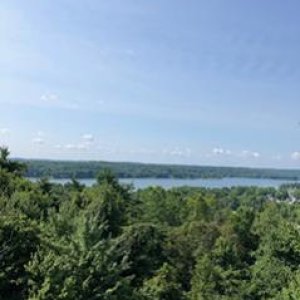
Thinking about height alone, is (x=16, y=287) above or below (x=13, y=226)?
below

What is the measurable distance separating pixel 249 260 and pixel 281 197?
13751 centimetres

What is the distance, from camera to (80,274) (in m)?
17.5

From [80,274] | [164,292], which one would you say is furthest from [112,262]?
[164,292]

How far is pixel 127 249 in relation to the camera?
2925 cm

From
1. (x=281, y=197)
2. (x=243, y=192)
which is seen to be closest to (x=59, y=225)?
(x=243, y=192)

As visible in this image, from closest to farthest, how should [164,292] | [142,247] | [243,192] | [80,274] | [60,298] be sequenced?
[60,298] < [80,274] < [164,292] < [142,247] < [243,192]

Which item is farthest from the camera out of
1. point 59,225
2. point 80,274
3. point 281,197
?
point 281,197

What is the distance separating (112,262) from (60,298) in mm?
3295

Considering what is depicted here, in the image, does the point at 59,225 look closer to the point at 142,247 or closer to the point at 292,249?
the point at 142,247

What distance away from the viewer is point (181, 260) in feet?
149

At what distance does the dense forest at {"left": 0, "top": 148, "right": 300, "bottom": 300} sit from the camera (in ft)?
57.8

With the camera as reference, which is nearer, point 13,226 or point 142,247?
point 13,226

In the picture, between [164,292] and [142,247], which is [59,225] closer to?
[164,292]

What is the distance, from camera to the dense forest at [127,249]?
57.8 ft
